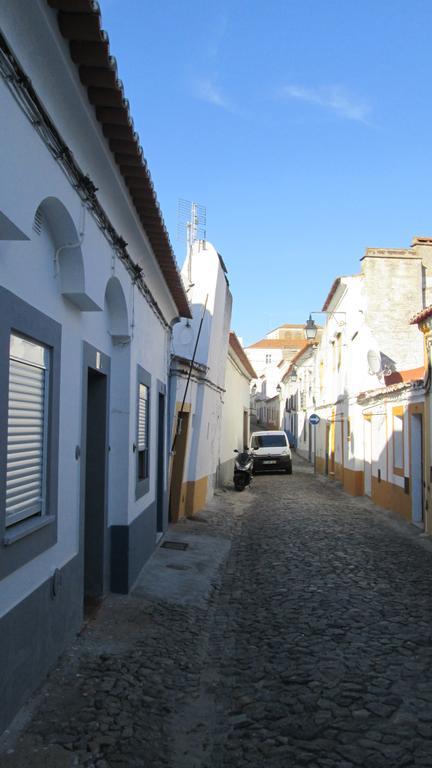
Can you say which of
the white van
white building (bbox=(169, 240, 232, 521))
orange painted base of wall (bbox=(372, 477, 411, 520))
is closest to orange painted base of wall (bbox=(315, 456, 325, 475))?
the white van

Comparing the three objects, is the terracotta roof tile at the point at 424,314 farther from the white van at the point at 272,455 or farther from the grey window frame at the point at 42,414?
the white van at the point at 272,455

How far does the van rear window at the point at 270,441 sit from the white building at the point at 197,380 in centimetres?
922

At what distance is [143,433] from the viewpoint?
8250mm

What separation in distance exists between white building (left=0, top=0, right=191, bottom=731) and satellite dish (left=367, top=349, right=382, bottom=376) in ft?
38.5

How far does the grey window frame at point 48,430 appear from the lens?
3.39 m

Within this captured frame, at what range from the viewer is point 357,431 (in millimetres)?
18297

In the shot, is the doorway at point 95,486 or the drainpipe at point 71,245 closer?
the drainpipe at point 71,245

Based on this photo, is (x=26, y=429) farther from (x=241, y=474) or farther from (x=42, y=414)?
(x=241, y=474)

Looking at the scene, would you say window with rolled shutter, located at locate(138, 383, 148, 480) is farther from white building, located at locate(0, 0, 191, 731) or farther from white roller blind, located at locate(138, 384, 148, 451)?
white building, located at locate(0, 0, 191, 731)

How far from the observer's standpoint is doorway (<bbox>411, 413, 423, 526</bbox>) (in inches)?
484

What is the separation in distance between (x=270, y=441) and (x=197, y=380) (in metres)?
13.7

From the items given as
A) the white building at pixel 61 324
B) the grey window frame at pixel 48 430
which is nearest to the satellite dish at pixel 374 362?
the white building at pixel 61 324

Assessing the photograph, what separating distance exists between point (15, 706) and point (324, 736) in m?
1.76

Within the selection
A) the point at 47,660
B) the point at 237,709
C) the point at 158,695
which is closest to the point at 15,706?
the point at 47,660
